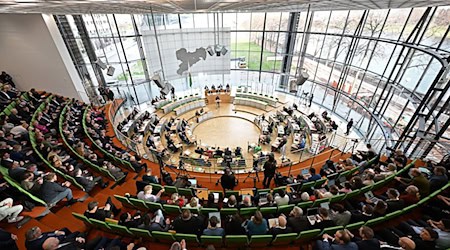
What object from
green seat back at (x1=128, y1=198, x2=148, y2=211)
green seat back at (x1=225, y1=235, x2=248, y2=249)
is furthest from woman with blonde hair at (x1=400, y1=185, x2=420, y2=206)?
green seat back at (x1=128, y1=198, x2=148, y2=211)

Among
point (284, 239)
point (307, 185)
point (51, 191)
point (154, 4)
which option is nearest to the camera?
point (284, 239)

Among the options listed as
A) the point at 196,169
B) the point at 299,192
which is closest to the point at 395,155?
the point at 299,192

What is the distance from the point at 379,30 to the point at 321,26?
4.09 m

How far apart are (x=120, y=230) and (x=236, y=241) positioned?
8.13 feet

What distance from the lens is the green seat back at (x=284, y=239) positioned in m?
4.11

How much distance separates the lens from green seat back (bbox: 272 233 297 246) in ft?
13.5

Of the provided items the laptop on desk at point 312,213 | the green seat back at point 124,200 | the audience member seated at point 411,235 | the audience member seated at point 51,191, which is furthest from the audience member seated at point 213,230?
the audience member seated at point 51,191

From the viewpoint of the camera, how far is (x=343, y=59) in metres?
13.7

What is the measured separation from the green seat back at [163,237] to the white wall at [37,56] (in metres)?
12.0

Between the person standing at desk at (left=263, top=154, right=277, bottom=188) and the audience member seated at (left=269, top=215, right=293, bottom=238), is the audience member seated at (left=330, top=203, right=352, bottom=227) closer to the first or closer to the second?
the audience member seated at (left=269, top=215, right=293, bottom=238)

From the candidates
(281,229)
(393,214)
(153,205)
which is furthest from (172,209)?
(393,214)

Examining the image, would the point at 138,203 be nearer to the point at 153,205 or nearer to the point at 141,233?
the point at 153,205

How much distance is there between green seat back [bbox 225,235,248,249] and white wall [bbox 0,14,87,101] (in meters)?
13.0

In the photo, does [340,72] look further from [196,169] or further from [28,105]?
[28,105]
